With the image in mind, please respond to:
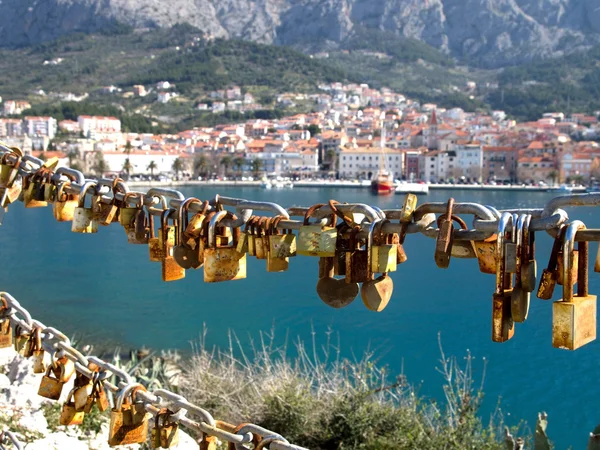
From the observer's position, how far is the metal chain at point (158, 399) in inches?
42.4

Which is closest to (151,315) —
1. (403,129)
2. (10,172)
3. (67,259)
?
(67,259)

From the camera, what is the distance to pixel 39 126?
79250mm

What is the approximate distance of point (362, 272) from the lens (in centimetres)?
106

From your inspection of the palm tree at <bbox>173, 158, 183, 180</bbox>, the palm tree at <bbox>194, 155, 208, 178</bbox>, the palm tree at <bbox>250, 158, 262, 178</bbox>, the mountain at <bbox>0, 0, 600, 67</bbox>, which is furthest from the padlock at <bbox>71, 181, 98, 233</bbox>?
the mountain at <bbox>0, 0, 600, 67</bbox>

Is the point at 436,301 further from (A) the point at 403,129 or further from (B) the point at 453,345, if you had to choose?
(A) the point at 403,129

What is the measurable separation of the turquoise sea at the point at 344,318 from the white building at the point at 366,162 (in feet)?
158

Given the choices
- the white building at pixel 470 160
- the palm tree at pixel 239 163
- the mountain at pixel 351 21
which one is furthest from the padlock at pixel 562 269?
the mountain at pixel 351 21

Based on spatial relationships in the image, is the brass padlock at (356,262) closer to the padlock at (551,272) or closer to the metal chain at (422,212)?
the metal chain at (422,212)

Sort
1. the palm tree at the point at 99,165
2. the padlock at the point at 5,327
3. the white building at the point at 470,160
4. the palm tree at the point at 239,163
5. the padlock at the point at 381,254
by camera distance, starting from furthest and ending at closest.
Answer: the palm tree at the point at 239,163 → the white building at the point at 470,160 → the palm tree at the point at 99,165 → the padlock at the point at 5,327 → the padlock at the point at 381,254

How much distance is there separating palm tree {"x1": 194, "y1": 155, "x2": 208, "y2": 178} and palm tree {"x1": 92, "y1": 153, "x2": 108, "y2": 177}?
9.99 metres

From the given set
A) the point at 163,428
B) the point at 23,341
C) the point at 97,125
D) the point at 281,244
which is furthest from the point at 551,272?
the point at 97,125

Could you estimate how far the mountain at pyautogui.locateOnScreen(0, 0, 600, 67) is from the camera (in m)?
127

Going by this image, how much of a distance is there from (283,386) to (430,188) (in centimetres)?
5768

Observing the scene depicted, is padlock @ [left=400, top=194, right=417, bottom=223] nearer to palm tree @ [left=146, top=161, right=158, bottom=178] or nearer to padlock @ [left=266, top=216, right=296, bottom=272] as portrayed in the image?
padlock @ [left=266, top=216, right=296, bottom=272]
